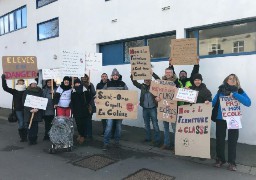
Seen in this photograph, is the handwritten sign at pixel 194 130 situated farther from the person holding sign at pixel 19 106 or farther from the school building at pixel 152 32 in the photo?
the person holding sign at pixel 19 106

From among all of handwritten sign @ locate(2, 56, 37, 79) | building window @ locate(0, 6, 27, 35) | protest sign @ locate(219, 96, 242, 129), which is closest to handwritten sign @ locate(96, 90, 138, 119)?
protest sign @ locate(219, 96, 242, 129)

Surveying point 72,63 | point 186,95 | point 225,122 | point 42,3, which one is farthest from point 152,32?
point 42,3

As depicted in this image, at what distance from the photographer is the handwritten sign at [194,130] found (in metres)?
5.85

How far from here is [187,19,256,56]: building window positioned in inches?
295

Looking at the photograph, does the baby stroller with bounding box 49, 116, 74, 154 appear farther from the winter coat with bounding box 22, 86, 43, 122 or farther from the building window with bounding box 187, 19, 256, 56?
the building window with bounding box 187, 19, 256, 56

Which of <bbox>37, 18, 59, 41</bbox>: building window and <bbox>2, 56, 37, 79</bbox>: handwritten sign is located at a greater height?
<bbox>37, 18, 59, 41</bbox>: building window

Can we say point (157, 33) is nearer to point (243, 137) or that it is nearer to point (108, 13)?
point (108, 13)

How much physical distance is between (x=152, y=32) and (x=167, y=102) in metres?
3.51

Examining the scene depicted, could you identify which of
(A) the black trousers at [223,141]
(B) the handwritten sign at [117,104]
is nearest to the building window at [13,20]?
(B) the handwritten sign at [117,104]

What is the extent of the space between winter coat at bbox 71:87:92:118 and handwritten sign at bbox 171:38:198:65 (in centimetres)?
261

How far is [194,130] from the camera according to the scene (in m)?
6.00

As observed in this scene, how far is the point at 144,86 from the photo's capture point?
7.48 metres

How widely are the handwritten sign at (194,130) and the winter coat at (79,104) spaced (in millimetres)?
2781

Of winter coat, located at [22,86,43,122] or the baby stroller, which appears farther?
winter coat, located at [22,86,43,122]
